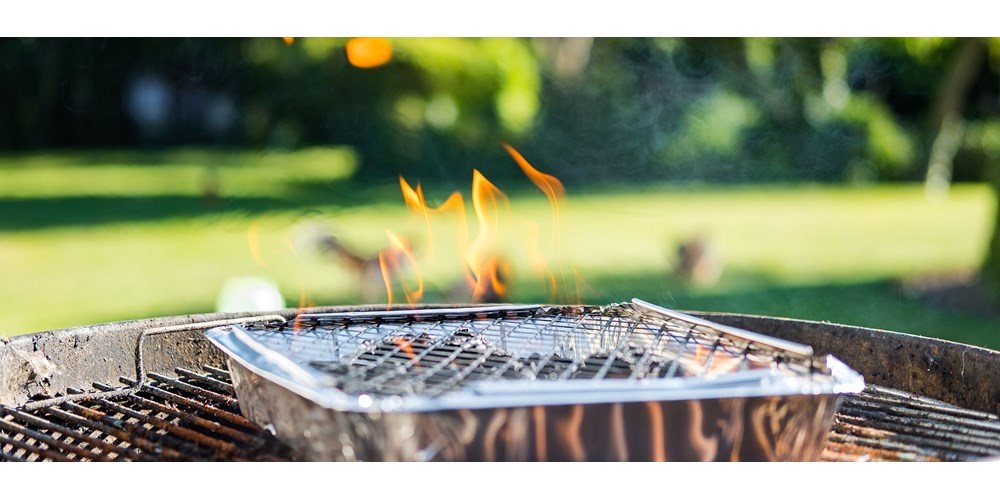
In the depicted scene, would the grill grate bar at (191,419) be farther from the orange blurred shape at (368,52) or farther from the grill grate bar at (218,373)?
the orange blurred shape at (368,52)

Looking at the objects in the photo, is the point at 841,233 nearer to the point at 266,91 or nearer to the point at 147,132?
the point at 266,91

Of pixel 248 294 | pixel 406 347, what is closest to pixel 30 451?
pixel 406 347

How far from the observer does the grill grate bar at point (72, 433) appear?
1645 mm

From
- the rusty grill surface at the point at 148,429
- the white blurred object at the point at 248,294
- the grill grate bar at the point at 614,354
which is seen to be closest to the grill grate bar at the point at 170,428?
the rusty grill surface at the point at 148,429

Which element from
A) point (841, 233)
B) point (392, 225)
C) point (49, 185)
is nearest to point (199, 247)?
point (392, 225)

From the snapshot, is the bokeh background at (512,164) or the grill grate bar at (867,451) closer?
the grill grate bar at (867,451)

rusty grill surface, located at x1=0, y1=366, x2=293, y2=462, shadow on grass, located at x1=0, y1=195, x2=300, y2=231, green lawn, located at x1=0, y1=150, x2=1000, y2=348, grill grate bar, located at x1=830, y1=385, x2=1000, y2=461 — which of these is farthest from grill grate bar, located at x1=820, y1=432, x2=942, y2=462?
shadow on grass, located at x1=0, y1=195, x2=300, y2=231

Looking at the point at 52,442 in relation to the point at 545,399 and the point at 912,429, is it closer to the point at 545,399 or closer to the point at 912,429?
the point at 545,399

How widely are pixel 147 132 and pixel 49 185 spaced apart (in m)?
1.24

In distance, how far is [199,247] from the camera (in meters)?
7.99

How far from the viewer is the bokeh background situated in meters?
6.89

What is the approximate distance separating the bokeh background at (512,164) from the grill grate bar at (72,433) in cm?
421

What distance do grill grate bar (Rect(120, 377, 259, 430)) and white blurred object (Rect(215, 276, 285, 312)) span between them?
3378mm
